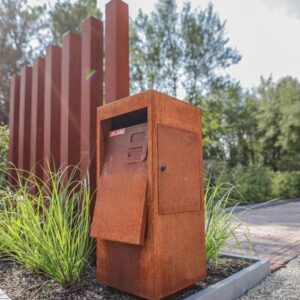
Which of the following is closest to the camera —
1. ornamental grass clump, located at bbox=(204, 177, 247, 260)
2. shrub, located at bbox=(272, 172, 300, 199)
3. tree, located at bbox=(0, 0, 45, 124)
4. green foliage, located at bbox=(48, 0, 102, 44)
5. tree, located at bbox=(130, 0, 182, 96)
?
ornamental grass clump, located at bbox=(204, 177, 247, 260)

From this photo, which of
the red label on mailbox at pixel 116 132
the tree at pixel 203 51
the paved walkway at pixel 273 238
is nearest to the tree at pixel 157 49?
the tree at pixel 203 51

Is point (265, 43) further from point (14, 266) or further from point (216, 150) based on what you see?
point (216, 150)

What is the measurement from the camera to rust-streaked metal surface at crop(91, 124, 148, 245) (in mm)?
1824

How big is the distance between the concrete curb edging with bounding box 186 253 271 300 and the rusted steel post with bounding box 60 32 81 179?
176 cm

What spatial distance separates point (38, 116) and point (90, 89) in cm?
156

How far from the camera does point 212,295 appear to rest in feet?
6.43

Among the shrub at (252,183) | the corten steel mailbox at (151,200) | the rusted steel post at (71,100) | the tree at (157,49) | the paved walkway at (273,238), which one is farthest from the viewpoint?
the tree at (157,49)

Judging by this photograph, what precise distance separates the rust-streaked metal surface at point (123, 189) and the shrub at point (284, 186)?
11.5 metres

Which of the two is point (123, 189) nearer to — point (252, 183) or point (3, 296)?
point (3, 296)

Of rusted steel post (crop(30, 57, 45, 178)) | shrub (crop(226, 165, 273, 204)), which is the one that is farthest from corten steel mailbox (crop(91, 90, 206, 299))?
shrub (crop(226, 165, 273, 204))

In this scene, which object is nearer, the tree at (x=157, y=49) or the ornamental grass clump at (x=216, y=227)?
the ornamental grass clump at (x=216, y=227)

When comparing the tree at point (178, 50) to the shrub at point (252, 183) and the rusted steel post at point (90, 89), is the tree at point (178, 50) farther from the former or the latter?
the rusted steel post at point (90, 89)

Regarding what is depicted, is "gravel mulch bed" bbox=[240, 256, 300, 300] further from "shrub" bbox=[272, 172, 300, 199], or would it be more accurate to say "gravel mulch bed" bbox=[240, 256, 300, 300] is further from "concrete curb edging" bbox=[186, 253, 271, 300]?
"shrub" bbox=[272, 172, 300, 199]

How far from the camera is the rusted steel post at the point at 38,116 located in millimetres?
4125
